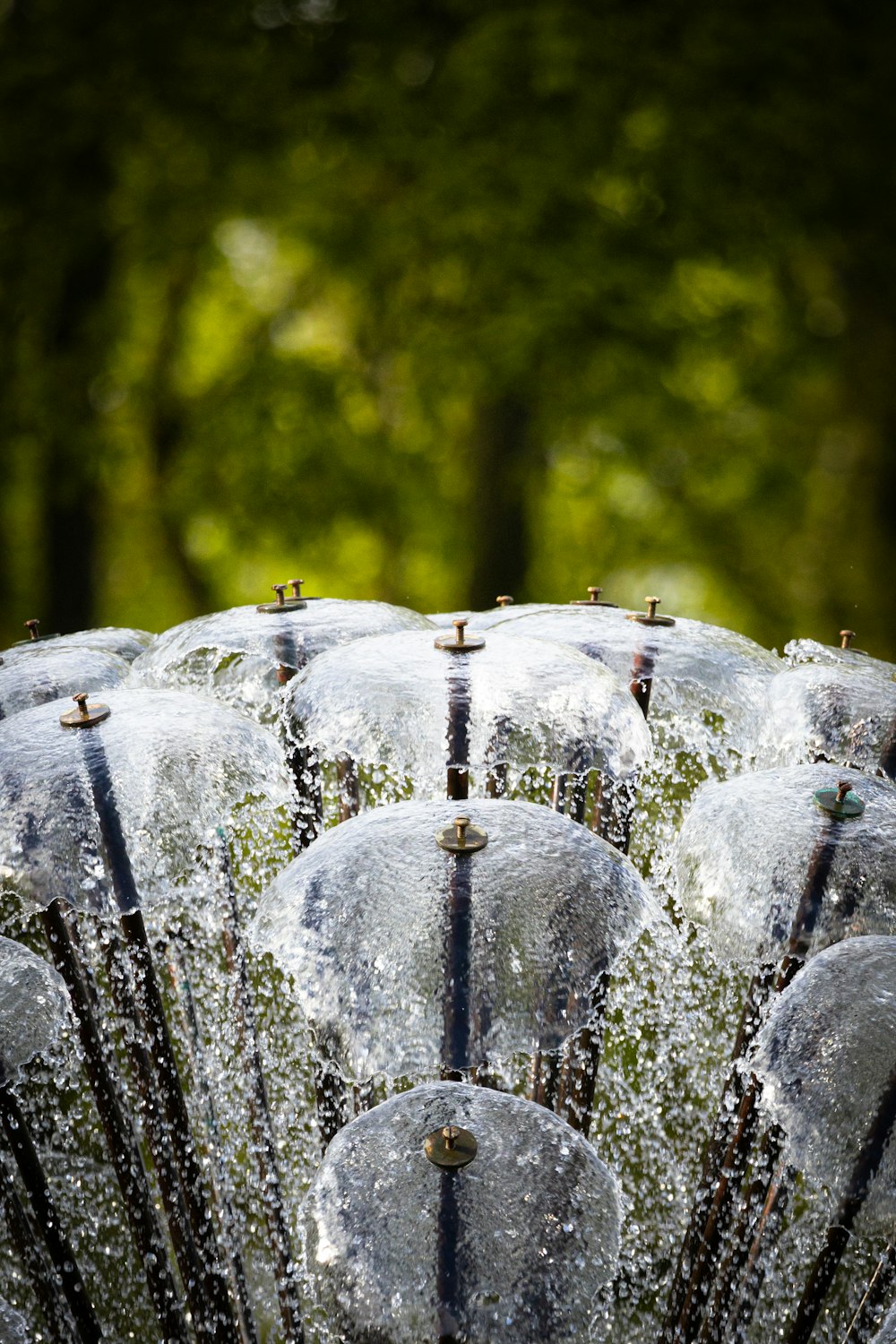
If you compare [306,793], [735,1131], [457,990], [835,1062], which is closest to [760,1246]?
[735,1131]

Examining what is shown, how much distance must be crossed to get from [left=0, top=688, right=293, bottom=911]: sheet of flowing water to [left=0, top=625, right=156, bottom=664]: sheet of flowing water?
122 cm

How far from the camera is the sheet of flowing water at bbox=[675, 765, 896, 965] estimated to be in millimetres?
2477

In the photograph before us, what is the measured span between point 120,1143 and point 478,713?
153 cm

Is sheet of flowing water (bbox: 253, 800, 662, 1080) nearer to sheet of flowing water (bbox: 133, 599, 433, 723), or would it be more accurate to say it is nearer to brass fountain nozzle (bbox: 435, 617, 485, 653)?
brass fountain nozzle (bbox: 435, 617, 485, 653)

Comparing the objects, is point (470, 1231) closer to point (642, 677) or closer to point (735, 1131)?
point (735, 1131)

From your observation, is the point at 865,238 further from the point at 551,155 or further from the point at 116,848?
the point at 116,848

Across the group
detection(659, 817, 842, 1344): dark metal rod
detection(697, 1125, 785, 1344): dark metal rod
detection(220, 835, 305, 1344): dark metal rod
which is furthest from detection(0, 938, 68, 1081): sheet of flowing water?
detection(697, 1125, 785, 1344): dark metal rod

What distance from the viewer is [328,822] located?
4.03 meters

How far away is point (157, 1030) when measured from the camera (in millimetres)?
2900

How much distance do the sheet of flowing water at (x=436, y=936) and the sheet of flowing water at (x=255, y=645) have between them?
3.72 ft

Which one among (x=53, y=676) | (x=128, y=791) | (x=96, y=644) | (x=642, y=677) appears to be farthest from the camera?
(x=96, y=644)

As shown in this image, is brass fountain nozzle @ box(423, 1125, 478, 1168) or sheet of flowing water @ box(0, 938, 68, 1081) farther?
sheet of flowing water @ box(0, 938, 68, 1081)

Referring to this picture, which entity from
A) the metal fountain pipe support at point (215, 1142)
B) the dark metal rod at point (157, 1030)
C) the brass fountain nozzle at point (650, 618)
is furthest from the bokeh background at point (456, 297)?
the dark metal rod at point (157, 1030)

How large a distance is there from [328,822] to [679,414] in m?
6.84
